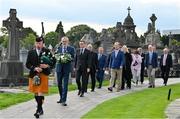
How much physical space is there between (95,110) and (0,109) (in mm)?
2569

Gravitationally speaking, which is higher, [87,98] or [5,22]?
[5,22]

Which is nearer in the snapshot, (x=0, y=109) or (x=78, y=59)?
(x=0, y=109)

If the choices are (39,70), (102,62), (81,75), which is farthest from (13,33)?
(39,70)

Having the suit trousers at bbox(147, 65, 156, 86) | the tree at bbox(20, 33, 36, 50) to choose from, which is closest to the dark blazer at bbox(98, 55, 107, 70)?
the suit trousers at bbox(147, 65, 156, 86)

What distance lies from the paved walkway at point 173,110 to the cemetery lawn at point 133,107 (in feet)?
0.50

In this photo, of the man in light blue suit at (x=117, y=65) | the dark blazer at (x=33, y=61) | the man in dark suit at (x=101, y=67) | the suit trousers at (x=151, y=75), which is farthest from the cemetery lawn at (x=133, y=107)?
the suit trousers at (x=151, y=75)

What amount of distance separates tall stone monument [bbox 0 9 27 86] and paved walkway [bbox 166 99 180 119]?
513 inches

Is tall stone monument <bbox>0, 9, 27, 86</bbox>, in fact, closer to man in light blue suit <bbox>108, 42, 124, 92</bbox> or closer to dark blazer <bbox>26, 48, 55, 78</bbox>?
man in light blue suit <bbox>108, 42, 124, 92</bbox>

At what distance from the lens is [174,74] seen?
39.5 metres

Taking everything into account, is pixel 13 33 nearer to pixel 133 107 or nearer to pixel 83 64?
pixel 83 64

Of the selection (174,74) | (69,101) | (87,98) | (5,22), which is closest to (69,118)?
(69,101)

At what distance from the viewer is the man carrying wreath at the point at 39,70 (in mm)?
13344

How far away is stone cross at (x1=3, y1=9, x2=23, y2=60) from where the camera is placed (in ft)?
94.0

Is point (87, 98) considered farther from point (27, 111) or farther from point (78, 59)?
point (27, 111)
